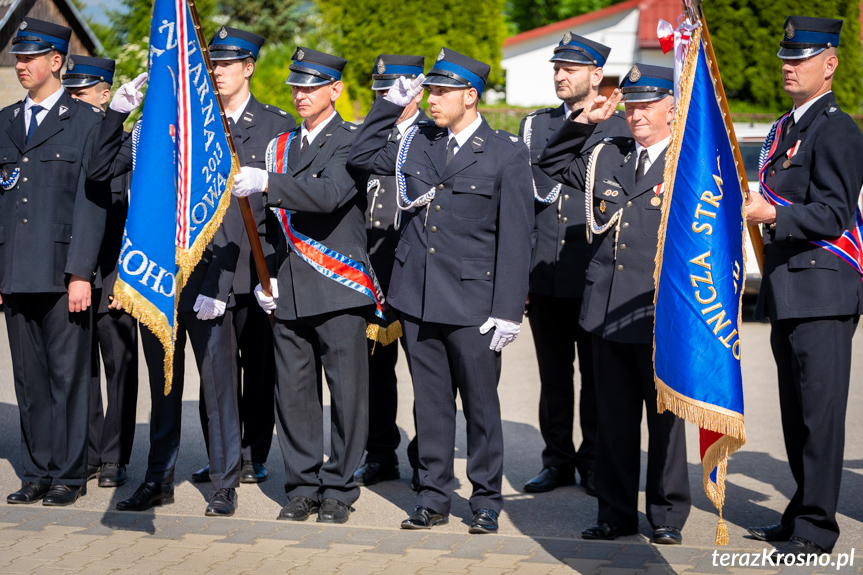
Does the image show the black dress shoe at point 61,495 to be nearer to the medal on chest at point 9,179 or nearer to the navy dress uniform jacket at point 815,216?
the medal on chest at point 9,179

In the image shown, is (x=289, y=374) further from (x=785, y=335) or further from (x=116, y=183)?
(x=785, y=335)

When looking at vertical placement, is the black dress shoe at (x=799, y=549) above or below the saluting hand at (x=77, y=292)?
below

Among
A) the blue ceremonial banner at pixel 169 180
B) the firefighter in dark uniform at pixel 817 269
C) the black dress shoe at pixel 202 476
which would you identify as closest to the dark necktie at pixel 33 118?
the blue ceremonial banner at pixel 169 180

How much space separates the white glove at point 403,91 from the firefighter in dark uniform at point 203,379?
3.75 feet

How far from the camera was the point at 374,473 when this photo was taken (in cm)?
571

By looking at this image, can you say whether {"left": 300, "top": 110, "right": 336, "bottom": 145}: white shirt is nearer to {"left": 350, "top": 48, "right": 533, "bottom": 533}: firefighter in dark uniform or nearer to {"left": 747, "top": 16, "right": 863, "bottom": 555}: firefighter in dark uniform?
{"left": 350, "top": 48, "right": 533, "bottom": 533}: firefighter in dark uniform

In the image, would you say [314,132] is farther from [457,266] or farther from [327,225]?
[457,266]

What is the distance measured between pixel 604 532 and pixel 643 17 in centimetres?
2877

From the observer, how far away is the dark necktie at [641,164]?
473 centimetres

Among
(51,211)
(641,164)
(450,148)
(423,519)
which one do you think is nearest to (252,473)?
(423,519)

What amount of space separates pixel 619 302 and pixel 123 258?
2.21 m

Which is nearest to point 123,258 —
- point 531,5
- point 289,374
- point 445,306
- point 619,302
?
point 289,374

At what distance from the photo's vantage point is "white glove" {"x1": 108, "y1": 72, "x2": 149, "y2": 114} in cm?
463

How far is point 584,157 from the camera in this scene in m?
5.03
